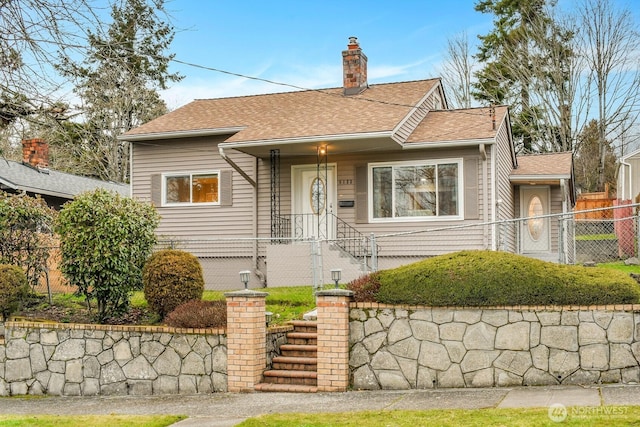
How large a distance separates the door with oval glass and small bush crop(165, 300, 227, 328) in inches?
429

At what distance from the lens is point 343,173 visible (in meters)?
17.4

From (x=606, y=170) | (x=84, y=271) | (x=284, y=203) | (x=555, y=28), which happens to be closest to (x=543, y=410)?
(x=84, y=271)

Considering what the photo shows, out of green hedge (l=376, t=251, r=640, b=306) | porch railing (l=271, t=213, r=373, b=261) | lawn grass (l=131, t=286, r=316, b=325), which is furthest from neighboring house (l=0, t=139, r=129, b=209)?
green hedge (l=376, t=251, r=640, b=306)

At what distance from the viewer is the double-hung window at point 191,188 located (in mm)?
18578

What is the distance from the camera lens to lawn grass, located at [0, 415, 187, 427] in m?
8.47

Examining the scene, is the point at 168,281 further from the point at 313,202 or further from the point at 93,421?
the point at 313,202

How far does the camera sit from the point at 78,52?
689 cm

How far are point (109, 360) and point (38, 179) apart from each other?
13.3 metres

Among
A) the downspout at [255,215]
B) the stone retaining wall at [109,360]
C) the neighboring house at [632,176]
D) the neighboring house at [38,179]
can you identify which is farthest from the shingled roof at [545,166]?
the neighboring house at [38,179]

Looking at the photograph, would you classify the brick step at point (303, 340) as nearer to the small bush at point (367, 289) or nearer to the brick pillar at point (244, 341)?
the brick pillar at point (244, 341)

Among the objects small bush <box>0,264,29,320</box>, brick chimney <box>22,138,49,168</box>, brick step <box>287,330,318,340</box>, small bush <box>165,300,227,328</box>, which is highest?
→ brick chimney <box>22,138,49,168</box>

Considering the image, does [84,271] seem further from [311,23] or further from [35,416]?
[311,23]

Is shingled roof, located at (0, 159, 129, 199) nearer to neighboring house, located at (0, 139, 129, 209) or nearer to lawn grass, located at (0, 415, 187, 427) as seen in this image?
neighboring house, located at (0, 139, 129, 209)

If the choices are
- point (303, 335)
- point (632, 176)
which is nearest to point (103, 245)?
point (303, 335)
